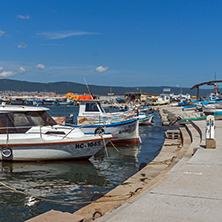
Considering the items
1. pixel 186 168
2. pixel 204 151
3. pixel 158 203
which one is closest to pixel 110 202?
pixel 158 203

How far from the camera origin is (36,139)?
44.1 ft

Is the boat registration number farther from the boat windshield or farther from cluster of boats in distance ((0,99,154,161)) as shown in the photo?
the boat windshield

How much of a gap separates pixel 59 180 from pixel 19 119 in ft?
14.2

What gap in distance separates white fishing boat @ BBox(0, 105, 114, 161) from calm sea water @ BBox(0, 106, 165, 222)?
410 mm

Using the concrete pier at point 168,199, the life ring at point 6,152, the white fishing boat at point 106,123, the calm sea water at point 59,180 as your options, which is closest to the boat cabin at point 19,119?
the life ring at point 6,152

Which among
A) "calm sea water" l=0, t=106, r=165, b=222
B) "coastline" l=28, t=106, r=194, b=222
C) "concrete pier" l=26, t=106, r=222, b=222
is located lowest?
"calm sea water" l=0, t=106, r=165, b=222

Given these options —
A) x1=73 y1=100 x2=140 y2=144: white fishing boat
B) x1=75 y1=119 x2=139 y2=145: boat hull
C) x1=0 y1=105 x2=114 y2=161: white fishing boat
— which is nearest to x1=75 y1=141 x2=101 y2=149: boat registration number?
x1=0 y1=105 x2=114 y2=161: white fishing boat

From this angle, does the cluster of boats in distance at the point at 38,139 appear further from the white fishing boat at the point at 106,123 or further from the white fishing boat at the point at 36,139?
the white fishing boat at the point at 106,123

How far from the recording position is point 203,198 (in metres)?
6.37

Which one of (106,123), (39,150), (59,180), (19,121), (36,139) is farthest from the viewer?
(106,123)

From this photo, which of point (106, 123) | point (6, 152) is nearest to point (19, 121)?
point (6, 152)

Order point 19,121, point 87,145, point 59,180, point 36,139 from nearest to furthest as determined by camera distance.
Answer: point 59,180 → point 36,139 → point 87,145 → point 19,121

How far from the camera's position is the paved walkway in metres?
5.40

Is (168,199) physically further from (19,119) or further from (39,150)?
(19,119)
